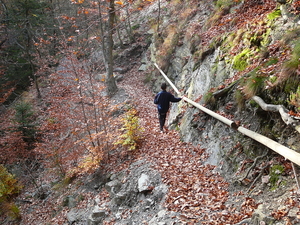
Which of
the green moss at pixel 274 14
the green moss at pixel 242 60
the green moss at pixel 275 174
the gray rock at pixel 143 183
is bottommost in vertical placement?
the gray rock at pixel 143 183

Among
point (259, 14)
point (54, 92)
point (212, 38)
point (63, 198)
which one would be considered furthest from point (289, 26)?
point (54, 92)

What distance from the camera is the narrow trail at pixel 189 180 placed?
14.3 ft

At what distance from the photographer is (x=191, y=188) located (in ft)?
18.3

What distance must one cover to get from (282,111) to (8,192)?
42.1 feet

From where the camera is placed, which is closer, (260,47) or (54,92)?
(260,47)

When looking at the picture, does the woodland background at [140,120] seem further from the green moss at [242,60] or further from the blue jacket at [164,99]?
the blue jacket at [164,99]

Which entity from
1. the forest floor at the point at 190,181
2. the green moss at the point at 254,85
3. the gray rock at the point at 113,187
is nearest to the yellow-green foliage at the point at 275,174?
the forest floor at the point at 190,181

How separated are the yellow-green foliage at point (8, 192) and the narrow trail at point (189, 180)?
23.6ft

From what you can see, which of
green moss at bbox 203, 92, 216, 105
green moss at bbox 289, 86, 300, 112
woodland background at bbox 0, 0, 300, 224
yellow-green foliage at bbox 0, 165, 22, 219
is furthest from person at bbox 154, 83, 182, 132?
yellow-green foliage at bbox 0, 165, 22, 219

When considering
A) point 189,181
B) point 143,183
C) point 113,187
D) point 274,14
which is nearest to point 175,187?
point 189,181

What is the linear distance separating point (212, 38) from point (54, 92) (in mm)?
13643

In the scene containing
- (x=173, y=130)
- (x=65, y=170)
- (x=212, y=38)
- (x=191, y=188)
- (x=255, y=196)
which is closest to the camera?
(x=255, y=196)

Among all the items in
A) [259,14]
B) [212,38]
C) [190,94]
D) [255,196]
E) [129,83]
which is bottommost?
[129,83]

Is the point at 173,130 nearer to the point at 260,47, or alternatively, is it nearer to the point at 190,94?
the point at 190,94
